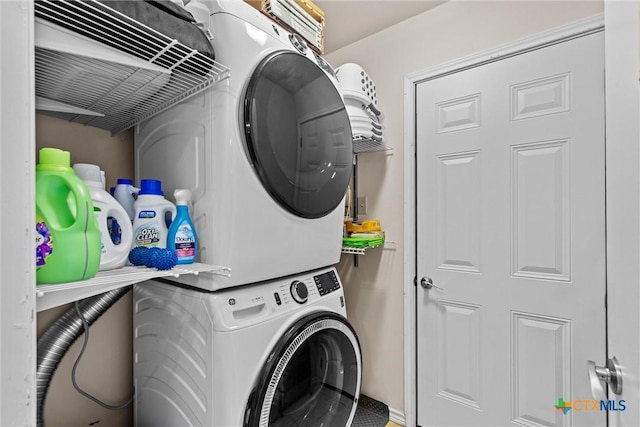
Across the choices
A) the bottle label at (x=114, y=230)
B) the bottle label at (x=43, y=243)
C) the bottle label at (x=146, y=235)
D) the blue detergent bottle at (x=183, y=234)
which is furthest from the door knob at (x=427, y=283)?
the bottle label at (x=43, y=243)

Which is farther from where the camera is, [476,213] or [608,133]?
[476,213]

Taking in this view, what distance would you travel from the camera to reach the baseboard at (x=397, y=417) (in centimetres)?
201

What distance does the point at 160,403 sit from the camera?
46.1 inches

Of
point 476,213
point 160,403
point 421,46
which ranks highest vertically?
point 421,46

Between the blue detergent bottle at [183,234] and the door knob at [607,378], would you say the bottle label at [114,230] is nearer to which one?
the blue detergent bottle at [183,234]

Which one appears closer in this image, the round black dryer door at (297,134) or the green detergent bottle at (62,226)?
the green detergent bottle at (62,226)

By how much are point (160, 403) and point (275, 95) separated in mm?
1210

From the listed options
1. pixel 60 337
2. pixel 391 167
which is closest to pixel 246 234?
pixel 60 337

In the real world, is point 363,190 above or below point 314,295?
above

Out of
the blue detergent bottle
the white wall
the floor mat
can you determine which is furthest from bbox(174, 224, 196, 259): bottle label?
the floor mat

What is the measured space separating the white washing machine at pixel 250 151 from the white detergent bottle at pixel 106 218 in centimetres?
22

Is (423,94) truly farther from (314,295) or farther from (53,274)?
(53,274)

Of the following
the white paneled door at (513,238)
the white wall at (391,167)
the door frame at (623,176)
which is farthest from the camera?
the white wall at (391,167)

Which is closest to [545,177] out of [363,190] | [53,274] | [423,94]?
[423,94]
